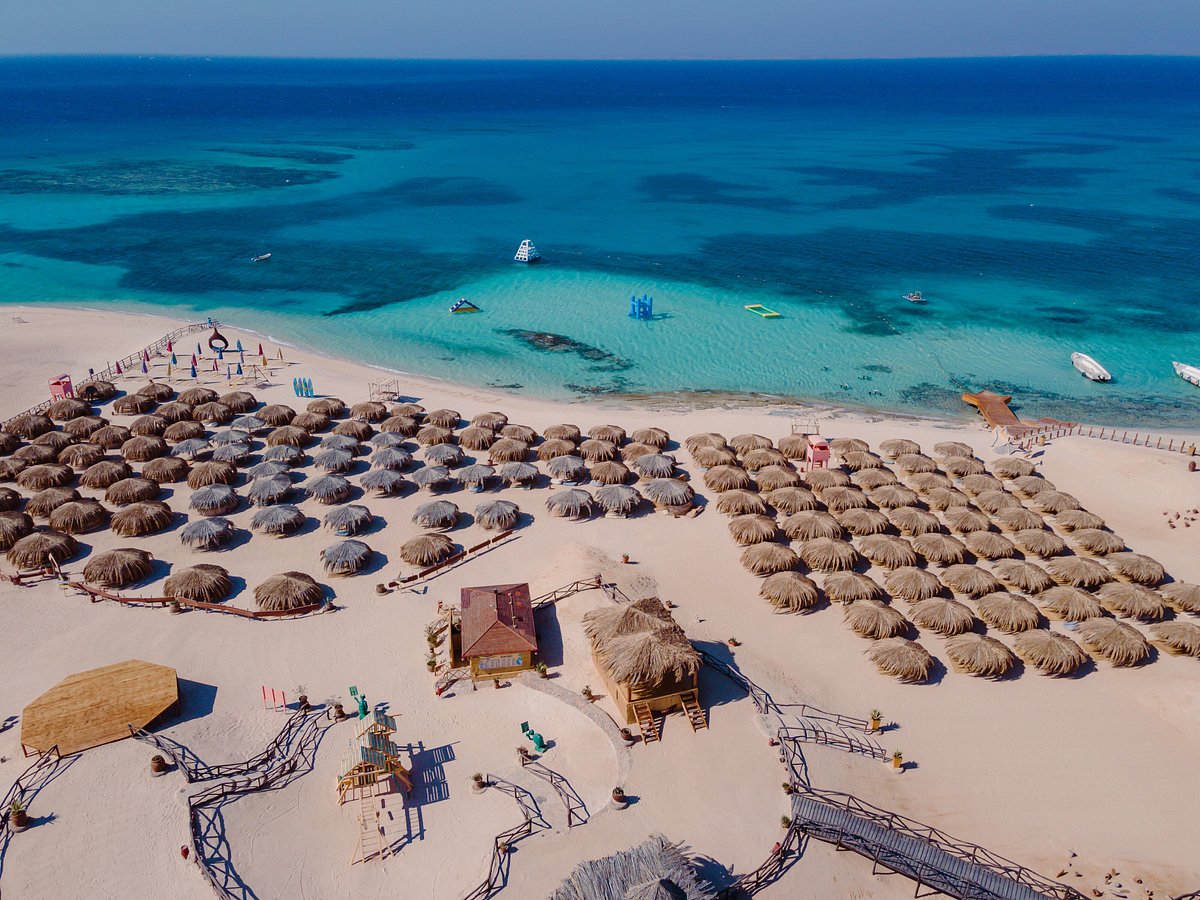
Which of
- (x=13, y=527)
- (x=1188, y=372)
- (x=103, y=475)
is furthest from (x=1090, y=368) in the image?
(x=13, y=527)

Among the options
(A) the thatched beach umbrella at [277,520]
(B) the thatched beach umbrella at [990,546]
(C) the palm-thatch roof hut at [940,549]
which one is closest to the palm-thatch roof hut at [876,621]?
Answer: (C) the palm-thatch roof hut at [940,549]

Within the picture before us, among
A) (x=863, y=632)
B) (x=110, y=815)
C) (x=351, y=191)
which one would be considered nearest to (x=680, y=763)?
(x=863, y=632)

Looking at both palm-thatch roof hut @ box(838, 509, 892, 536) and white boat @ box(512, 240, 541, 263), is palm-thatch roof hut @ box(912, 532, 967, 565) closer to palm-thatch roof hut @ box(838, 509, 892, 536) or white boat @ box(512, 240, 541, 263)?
palm-thatch roof hut @ box(838, 509, 892, 536)

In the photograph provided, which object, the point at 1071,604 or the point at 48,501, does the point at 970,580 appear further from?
the point at 48,501

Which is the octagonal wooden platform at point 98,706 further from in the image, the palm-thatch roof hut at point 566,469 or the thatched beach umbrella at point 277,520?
the palm-thatch roof hut at point 566,469

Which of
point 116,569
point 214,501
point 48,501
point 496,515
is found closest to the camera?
point 116,569

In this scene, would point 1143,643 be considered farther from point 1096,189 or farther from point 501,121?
point 501,121
